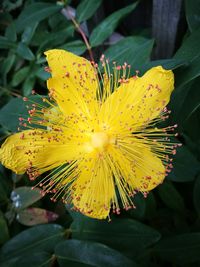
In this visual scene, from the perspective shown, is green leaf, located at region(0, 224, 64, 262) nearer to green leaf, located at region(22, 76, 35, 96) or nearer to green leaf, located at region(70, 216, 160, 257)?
green leaf, located at region(70, 216, 160, 257)

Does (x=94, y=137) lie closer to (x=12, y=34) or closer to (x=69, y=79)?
(x=69, y=79)

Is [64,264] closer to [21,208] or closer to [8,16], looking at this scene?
[21,208]

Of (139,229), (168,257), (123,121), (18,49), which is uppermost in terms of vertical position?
(18,49)

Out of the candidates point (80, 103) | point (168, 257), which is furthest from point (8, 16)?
point (168, 257)

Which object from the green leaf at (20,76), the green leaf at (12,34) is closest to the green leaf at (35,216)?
the green leaf at (20,76)

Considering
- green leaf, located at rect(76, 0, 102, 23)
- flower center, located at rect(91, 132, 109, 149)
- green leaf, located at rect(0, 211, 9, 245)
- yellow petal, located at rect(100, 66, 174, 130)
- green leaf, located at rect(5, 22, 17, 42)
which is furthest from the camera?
green leaf, located at rect(5, 22, 17, 42)

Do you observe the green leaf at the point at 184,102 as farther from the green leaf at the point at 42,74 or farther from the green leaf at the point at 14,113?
the green leaf at the point at 42,74

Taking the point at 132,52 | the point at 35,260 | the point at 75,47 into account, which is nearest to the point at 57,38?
the point at 75,47

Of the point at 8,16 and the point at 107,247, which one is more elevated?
Result: the point at 8,16

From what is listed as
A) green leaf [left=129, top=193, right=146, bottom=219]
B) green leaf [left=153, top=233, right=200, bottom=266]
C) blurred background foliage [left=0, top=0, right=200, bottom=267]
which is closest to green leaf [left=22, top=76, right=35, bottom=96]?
blurred background foliage [left=0, top=0, right=200, bottom=267]
